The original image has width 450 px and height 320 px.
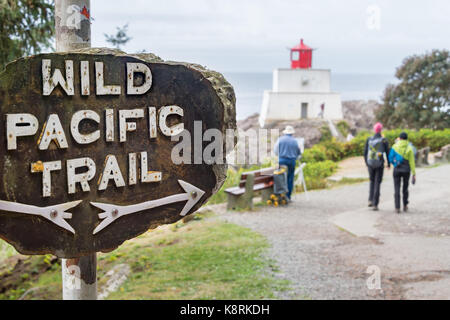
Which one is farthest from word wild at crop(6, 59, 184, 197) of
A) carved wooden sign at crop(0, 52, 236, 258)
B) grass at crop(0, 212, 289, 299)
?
grass at crop(0, 212, 289, 299)

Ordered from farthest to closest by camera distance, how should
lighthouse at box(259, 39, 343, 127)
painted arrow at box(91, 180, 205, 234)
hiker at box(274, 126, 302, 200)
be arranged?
lighthouse at box(259, 39, 343, 127) < hiker at box(274, 126, 302, 200) < painted arrow at box(91, 180, 205, 234)

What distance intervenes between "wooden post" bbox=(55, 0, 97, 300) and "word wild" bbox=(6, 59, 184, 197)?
0.73 metres

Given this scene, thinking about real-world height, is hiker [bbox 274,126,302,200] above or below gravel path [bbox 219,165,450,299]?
above

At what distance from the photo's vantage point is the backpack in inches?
360

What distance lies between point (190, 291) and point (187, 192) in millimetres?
3114

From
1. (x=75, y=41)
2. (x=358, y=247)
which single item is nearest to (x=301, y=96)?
(x=358, y=247)

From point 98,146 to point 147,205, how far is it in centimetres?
42

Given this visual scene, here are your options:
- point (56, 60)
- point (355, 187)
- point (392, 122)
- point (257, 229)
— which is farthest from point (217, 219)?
point (392, 122)

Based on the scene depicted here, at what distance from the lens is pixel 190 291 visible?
5.68m

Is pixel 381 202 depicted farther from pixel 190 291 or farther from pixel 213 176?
pixel 213 176

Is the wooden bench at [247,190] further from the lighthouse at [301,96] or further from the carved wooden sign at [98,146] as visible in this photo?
the lighthouse at [301,96]

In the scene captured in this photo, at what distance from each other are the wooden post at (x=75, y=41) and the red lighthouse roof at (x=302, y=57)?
119 ft

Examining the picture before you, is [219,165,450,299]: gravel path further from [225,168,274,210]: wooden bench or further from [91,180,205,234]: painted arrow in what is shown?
[91,180,205,234]: painted arrow

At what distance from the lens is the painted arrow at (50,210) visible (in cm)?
240
